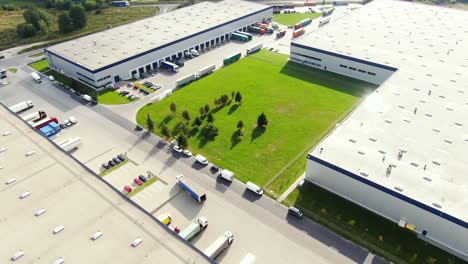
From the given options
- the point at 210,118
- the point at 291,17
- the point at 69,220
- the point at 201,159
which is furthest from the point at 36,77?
the point at 291,17

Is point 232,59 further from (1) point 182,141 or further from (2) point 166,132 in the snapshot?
(1) point 182,141

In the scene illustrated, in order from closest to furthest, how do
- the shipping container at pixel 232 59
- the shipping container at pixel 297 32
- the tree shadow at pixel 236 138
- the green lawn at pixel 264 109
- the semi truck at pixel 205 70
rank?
the green lawn at pixel 264 109, the tree shadow at pixel 236 138, the semi truck at pixel 205 70, the shipping container at pixel 232 59, the shipping container at pixel 297 32

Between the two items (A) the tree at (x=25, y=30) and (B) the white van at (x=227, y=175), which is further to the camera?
(A) the tree at (x=25, y=30)

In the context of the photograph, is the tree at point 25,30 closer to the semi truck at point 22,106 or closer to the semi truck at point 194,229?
the semi truck at point 22,106

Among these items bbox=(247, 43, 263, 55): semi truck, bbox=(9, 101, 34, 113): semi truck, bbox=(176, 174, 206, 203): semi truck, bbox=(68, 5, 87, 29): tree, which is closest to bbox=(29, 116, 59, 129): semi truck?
bbox=(9, 101, 34, 113): semi truck

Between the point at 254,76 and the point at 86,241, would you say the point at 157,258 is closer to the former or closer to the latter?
the point at 86,241

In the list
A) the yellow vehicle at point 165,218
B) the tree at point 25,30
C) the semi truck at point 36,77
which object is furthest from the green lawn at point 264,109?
the tree at point 25,30
